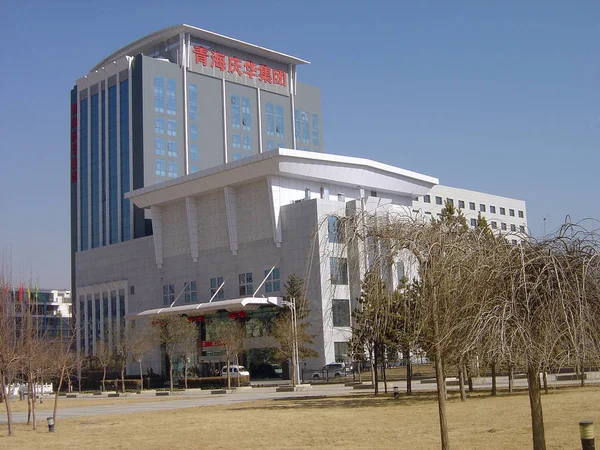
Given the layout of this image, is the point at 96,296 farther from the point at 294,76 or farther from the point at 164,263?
the point at 294,76

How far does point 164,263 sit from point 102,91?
103 feet

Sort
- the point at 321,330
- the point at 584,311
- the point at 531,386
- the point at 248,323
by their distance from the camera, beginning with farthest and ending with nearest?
the point at 248,323
the point at 321,330
the point at 531,386
the point at 584,311

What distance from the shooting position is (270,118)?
111125 millimetres

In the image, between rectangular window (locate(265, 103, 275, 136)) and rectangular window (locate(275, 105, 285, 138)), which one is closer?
rectangular window (locate(265, 103, 275, 136))

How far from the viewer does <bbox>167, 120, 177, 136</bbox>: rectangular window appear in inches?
3968

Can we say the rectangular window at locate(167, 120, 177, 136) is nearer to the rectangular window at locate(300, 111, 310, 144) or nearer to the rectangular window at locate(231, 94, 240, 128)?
the rectangular window at locate(231, 94, 240, 128)

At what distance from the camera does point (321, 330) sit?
2852 inches

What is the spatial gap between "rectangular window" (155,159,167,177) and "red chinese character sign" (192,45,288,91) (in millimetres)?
15243

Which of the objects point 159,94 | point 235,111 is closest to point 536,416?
point 159,94

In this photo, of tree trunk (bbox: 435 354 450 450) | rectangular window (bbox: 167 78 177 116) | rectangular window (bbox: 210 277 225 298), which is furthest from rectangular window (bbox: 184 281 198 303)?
tree trunk (bbox: 435 354 450 450)

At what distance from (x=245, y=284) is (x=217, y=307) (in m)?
5.02

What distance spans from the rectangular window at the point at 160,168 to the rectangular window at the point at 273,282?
2840 cm

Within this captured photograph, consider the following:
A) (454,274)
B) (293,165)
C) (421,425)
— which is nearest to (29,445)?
(421,425)

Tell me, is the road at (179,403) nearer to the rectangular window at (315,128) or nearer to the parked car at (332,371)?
the parked car at (332,371)
